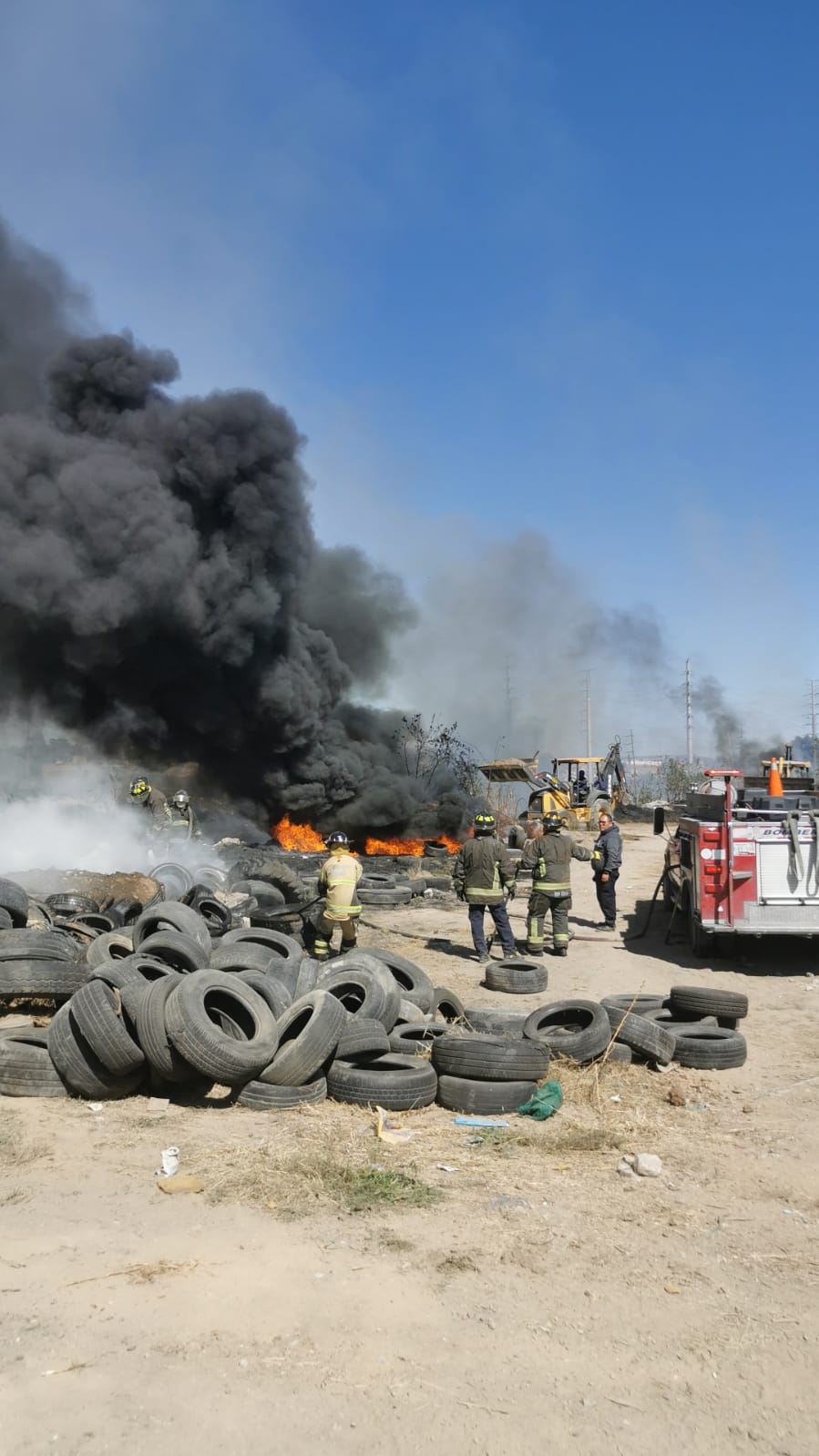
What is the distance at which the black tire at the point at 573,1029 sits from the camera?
22.4 ft

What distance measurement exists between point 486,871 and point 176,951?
12.9 ft

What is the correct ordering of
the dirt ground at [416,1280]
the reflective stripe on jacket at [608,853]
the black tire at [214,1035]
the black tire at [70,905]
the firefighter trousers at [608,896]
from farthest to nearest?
1. the firefighter trousers at [608,896]
2. the black tire at [70,905]
3. the reflective stripe on jacket at [608,853]
4. the black tire at [214,1035]
5. the dirt ground at [416,1280]

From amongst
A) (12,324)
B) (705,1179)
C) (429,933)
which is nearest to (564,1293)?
(705,1179)

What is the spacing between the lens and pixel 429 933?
13.1 meters

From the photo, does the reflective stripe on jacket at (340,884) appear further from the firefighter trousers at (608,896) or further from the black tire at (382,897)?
the black tire at (382,897)

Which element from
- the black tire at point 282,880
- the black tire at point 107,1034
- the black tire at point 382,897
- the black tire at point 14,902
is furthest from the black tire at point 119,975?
the black tire at point 382,897

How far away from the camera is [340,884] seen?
30.7 feet

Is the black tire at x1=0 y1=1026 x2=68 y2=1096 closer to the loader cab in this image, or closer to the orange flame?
the orange flame

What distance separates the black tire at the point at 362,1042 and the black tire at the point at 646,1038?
174 centimetres

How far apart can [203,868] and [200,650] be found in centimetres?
1134

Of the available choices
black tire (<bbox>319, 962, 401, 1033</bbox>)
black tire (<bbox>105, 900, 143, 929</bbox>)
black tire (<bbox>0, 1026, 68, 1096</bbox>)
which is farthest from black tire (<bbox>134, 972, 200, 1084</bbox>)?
black tire (<bbox>105, 900, 143, 929</bbox>)

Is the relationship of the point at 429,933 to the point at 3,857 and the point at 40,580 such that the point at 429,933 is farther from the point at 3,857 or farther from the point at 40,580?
the point at 40,580

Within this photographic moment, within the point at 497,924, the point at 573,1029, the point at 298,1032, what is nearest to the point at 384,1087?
the point at 298,1032

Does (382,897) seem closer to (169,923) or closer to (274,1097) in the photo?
(169,923)
